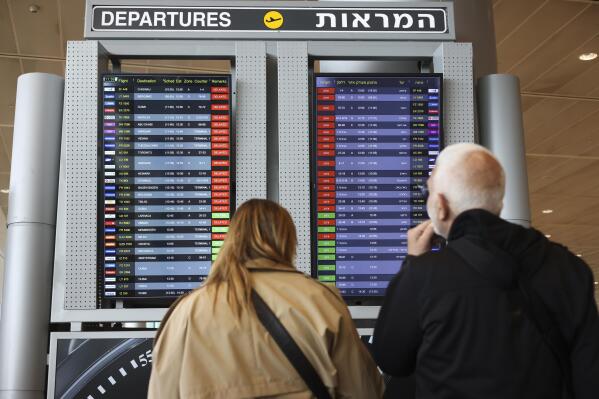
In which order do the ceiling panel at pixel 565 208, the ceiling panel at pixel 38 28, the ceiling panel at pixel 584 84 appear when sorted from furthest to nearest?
the ceiling panel at pixel 565 208
the ceiling panel at pixel 584 84
the ceiling panel at pixel 38 28

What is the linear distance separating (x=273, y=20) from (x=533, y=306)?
2.35 m

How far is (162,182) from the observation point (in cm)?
Result: 378

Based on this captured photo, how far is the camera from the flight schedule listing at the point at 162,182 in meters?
3.71

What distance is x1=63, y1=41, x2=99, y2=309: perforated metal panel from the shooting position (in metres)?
3.70

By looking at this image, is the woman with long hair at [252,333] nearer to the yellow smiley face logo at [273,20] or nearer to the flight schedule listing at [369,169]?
the flight schedule listing at [369,169]

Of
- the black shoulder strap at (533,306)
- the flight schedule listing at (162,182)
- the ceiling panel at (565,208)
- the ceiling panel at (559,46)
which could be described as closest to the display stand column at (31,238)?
the flight schedule listing at (162,182)

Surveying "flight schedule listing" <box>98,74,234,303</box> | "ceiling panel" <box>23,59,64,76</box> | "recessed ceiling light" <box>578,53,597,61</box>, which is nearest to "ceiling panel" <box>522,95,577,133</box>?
"recessed ceiling light" <box>578,53,597,61</box>

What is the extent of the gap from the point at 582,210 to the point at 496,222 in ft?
55.2

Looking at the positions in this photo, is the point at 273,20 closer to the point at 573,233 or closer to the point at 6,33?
the point at 6,33

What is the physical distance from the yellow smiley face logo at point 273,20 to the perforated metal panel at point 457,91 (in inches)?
33.5

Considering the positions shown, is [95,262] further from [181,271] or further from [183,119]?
[183,119]

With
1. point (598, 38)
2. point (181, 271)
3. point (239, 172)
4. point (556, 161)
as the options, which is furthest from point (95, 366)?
point (556, 161)

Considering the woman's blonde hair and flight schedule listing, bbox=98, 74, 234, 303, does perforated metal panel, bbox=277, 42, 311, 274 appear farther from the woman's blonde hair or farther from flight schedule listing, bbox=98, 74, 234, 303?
the woman's blonde hair

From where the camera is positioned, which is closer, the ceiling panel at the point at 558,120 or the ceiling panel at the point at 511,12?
the ceiling panel at the point at 511,12
